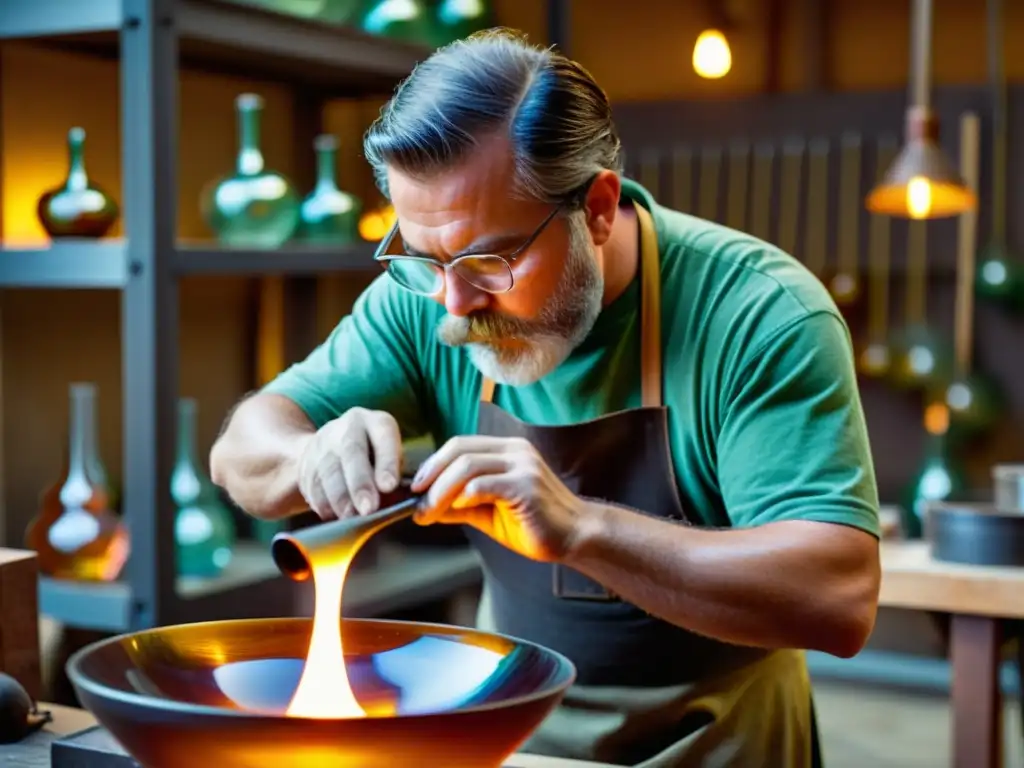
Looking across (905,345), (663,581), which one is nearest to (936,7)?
(905,345)

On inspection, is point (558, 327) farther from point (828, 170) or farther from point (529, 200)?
point (828, 170)

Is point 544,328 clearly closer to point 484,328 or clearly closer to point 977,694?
point 484,328

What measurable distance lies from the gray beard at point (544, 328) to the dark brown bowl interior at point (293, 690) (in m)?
0.46

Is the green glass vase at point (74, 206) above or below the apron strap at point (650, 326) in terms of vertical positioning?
above

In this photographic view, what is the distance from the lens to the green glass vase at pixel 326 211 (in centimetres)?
347

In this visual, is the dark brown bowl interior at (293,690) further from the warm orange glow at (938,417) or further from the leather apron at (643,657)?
the warm orange glow at (938,417)

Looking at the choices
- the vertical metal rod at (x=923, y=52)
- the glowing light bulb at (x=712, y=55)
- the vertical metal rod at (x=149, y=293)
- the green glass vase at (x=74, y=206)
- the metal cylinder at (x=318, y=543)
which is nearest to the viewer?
the metal cylinder at (x=318, y=543)

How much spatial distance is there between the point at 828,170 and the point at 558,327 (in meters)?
3.18

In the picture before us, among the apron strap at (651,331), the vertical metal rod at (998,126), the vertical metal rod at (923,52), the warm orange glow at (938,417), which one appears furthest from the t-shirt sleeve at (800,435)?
the vertical metal rod at (998,126)

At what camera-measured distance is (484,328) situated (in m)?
1.70

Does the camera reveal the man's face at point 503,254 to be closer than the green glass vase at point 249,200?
Yes

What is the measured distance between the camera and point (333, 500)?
147 cm

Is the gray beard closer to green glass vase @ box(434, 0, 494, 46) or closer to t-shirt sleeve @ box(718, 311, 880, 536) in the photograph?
t-shirt sleeve @ box(718, 311, 880, 536)

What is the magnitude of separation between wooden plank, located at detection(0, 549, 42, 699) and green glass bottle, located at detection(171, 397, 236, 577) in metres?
1.52
